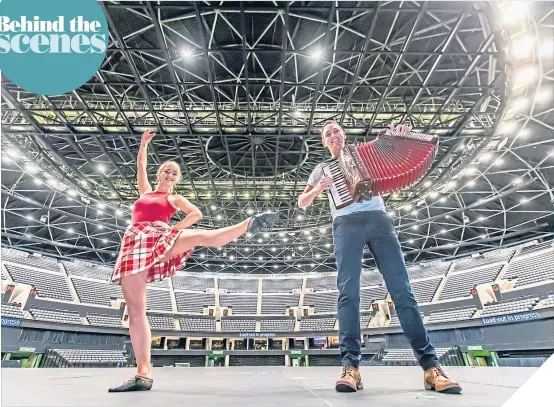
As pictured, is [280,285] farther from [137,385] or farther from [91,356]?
[137,385]

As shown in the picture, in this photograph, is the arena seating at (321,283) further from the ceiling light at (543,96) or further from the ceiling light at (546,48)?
the ceiling light at (546,48)

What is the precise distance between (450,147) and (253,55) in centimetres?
781

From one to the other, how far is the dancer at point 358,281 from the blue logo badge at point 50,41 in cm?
209

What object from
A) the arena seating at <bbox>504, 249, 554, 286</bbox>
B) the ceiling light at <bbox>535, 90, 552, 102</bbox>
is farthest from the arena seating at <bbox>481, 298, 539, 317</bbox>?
the ceiling light at <bbox>535, 90, 552, 102</bbox>

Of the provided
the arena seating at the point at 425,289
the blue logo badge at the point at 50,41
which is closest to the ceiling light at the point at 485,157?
the blue logo badge at the point at 50,41

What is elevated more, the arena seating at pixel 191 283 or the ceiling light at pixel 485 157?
the ceiling light at pixel 485 157

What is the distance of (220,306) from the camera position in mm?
26281

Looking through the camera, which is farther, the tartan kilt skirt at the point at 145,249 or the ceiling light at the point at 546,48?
the ceiling light at the point at 546,48

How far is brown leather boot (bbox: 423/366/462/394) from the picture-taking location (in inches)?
71.6

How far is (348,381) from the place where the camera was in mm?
1959

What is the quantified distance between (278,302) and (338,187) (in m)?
25.9

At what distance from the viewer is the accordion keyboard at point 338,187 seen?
2.32 metres

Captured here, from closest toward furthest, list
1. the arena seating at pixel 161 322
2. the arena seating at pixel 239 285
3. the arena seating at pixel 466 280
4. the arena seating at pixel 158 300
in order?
the arena seating at pixel 466 280 < the arena seating at pixel 161 322 < the arena seating at pixel 158 300 < the arena seating at pixel 239 285

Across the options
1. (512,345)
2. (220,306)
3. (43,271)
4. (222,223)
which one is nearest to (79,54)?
(222,223)
